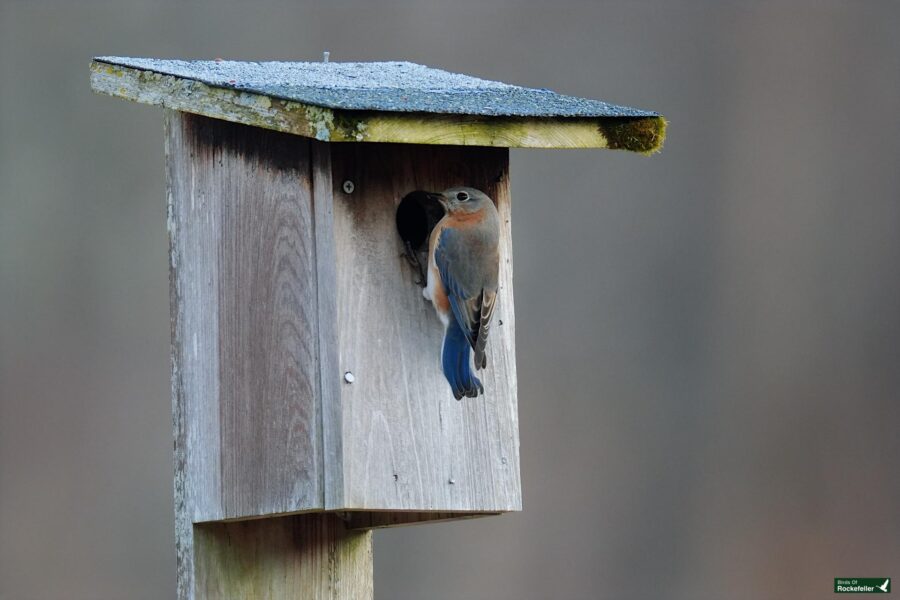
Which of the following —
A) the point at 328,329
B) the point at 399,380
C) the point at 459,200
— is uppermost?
the point at 459,200

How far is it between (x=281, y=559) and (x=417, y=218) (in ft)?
3.04

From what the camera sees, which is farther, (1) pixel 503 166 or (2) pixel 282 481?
(1) pixel 503 166

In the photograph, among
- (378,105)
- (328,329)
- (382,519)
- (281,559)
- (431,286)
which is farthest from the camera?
(382,519)

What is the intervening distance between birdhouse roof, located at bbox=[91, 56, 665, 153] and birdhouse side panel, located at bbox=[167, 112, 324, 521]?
14cm

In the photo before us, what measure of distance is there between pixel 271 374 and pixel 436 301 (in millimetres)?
425

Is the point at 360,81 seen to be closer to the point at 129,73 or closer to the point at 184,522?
the point at 129,73

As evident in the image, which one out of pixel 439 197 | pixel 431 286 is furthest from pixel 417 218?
pixel 431 286

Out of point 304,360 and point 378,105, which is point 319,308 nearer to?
point 304,360

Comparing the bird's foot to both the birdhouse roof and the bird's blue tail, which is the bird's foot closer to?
the bird's blue tail

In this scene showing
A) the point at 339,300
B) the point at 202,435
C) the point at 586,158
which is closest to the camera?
the point at 339,300

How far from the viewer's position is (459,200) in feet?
13.6

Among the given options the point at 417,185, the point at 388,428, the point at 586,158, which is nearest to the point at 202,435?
the point at 388,428

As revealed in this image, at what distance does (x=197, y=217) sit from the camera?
4.25 m

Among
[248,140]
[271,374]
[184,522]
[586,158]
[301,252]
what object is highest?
[586,158]
